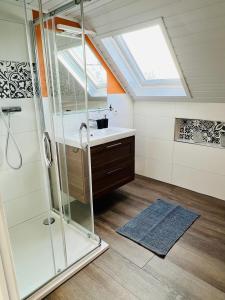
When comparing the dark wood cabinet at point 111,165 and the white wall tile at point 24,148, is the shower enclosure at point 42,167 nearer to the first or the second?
the white wall tile at point 24,148

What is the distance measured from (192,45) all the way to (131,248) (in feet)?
6.34

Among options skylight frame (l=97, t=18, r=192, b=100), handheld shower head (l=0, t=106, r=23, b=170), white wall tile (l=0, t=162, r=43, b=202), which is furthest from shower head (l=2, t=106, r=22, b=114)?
skylight frame (l=97, t=18, r=192, b=100)

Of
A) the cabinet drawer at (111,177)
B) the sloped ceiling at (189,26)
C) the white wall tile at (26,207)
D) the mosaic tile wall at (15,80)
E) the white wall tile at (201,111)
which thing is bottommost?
the white wall tile at (26,207)

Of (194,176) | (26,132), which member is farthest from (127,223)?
(26,132)

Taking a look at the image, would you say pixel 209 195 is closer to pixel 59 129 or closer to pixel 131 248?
pixel 131 248

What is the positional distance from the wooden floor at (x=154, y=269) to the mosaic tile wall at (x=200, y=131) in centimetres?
88

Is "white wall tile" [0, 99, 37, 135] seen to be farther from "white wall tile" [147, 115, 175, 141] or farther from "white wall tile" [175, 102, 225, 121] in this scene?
"white wall tile" [175, 102, 225, 121]

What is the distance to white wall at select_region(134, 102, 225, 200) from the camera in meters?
2.62

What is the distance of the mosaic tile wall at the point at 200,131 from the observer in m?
2.67

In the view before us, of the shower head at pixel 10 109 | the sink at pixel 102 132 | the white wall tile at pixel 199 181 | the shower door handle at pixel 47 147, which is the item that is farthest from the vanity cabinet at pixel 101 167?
the white wall tile at pixel 199 181

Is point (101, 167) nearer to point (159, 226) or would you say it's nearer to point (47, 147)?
point (47, 147)

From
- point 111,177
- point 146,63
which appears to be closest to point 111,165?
point 111,177

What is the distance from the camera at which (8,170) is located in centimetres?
209

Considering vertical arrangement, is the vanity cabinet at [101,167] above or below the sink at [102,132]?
below
